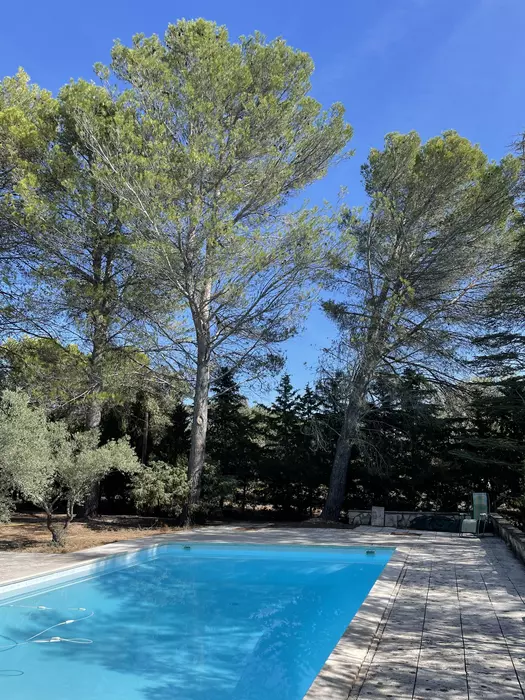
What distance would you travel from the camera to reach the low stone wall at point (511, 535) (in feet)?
29.1

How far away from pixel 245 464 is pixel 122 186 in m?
9.23

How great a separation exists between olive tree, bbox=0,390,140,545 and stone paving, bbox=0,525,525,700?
1.15 meters

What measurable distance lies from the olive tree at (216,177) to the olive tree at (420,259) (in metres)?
2.16

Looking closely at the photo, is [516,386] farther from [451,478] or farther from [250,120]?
[250,120]

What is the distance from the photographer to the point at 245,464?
1753 centimetres

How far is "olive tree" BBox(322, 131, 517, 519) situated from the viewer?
15422mm

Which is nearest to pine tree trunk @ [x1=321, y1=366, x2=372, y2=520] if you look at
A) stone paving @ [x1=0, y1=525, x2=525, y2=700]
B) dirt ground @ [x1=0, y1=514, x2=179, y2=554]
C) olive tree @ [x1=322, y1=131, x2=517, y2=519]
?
olive tree @ [x1=322, y1=131, x2=517, y2=519]

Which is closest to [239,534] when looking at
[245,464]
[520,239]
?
[245,464]

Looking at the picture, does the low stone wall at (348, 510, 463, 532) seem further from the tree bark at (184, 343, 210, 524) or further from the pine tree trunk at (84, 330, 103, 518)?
the pine tree trunk at (84, 330, 103, 518)

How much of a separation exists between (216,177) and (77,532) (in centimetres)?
913

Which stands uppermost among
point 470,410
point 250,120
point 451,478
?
point 250,120

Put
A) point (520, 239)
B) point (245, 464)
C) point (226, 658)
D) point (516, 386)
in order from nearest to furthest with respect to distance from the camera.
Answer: point (226, 658) < point (520, 239) < point (516, 386) < point (245, 464)

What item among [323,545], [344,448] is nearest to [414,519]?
[344,448]

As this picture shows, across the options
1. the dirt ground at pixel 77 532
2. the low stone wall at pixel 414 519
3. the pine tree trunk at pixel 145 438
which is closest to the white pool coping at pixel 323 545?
the dirt ground at pixel 77 532
